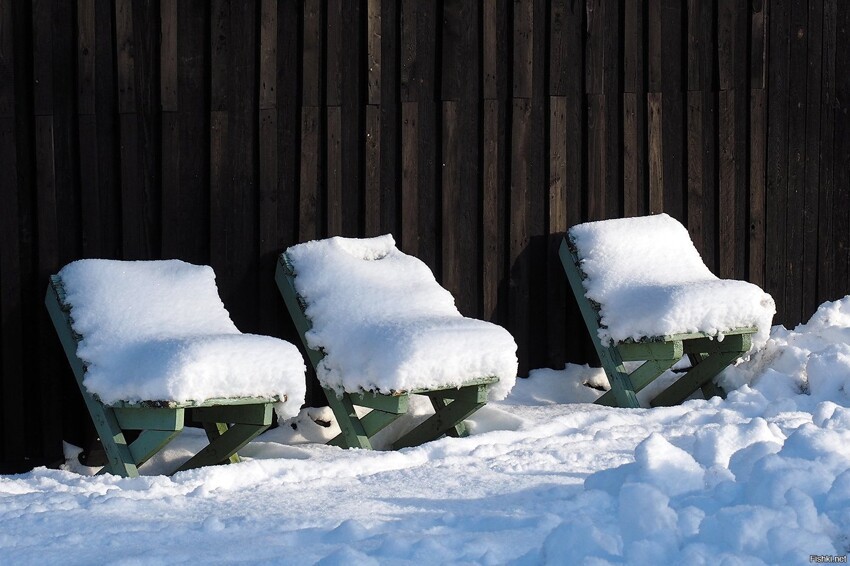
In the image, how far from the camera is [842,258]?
747 cm

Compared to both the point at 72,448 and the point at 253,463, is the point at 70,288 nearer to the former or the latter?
the point at 72,448

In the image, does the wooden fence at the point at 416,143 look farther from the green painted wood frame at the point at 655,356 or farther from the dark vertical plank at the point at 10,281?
the green painted wood frame at the point at 655,356

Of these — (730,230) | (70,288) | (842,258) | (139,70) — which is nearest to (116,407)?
(70,288)

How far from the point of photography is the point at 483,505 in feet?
12.0

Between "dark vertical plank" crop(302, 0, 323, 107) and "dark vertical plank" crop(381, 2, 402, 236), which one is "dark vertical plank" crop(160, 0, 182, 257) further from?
"dark vertical plank" crop(381, 2, 402, 236)

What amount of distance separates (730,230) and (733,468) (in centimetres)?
366

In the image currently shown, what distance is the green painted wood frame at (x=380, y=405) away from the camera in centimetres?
488

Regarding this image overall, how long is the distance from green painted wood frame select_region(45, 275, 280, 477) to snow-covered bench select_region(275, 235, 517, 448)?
465 mm

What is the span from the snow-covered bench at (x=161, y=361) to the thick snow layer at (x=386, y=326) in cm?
37

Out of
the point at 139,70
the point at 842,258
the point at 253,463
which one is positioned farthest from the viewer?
the point at 842,258

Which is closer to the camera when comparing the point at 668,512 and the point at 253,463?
the point at 668,512

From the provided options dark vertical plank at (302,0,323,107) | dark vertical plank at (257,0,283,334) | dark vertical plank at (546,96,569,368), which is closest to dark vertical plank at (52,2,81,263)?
dark vertical plank at (257,0,283,334)

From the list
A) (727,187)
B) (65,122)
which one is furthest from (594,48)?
(65,122)

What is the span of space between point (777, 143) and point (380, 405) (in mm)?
3398
